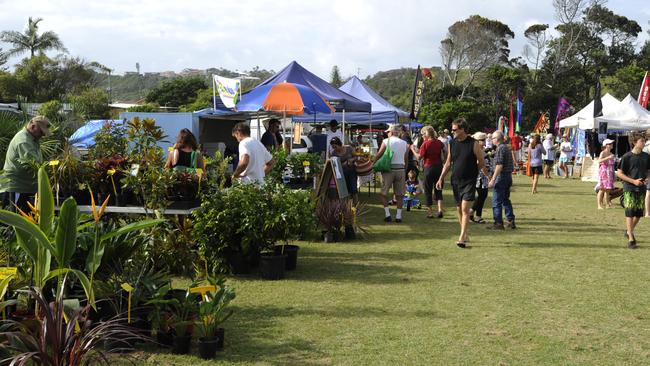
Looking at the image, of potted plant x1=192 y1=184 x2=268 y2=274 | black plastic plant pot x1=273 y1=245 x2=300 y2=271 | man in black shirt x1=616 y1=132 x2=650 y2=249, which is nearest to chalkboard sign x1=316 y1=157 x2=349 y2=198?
black plastic plant pot x1=273 y1=245 x2=300 y2=271

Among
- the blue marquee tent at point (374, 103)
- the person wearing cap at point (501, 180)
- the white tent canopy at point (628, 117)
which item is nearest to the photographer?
the person wearing cap at point (501, 180)

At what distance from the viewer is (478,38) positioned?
67.8 m

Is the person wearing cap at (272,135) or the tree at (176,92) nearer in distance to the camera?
the person wearing cap at (272,135)

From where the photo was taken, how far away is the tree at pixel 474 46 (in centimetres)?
6756

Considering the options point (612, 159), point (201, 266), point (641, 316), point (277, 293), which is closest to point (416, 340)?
point (277, 293)

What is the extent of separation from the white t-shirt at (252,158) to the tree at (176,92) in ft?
224

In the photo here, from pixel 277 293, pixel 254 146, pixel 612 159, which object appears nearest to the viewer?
pixel 277 293

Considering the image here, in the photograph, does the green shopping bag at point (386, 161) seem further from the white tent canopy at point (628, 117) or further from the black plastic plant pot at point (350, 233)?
the white tent canopy at point (628, 117)

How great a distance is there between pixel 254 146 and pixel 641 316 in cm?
487

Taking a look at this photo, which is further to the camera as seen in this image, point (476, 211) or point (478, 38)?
point (478, 38)

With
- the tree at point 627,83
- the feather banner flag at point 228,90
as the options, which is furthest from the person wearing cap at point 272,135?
the tree at point 627,83

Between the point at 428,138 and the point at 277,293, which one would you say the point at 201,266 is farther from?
the point at 428,138

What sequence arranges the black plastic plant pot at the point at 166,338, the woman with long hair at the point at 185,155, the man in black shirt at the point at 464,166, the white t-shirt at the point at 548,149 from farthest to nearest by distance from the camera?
the white t-shirt at the point at 548,149
the man in black shirt at the point at 464,166
the woman with long hair at the point at 185,155
the black plastic plant pot at the point at 166,338

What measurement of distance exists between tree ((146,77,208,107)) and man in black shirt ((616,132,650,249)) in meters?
68.5
